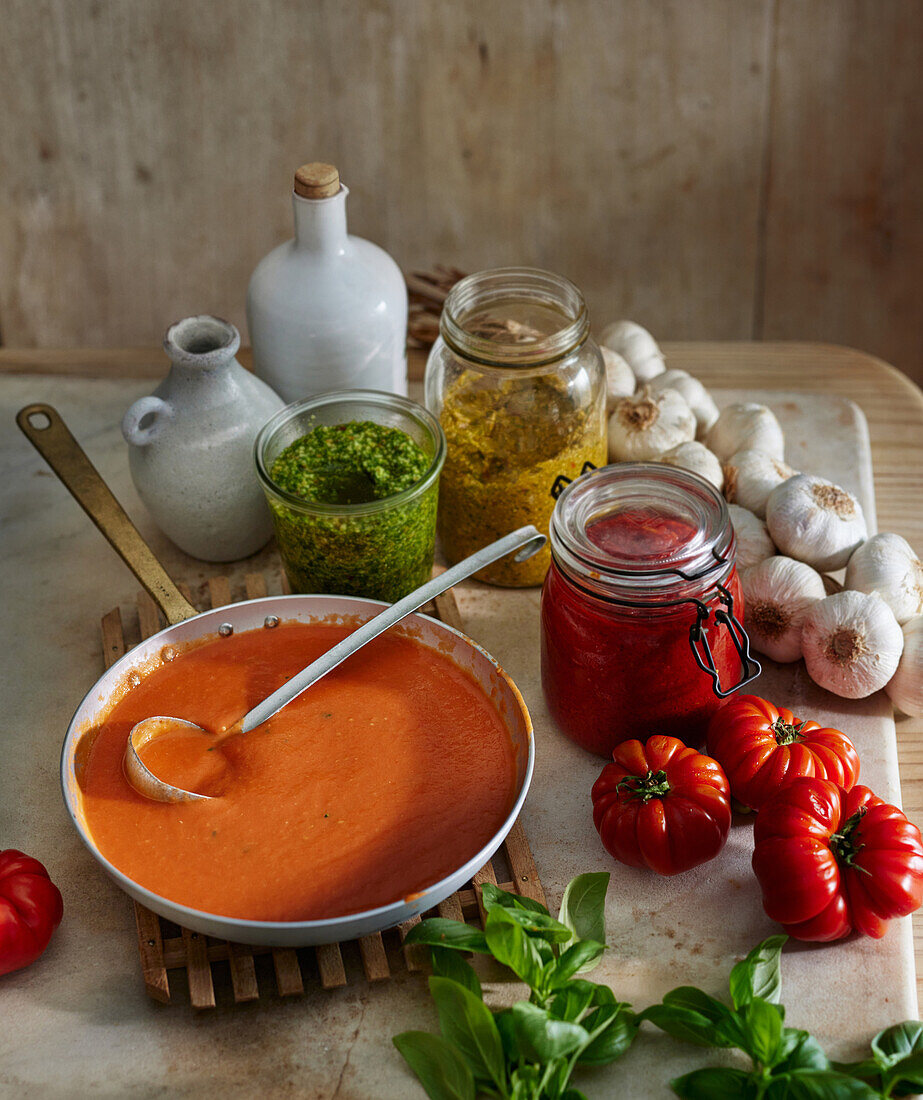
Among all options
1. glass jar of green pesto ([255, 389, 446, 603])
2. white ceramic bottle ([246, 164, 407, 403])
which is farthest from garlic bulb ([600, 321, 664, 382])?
glass jar of green pesto ([255, 389, 446, 603])

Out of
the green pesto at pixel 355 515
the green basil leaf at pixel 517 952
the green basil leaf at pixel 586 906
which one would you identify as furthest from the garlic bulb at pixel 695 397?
the green basil leaf at pixel 517 952

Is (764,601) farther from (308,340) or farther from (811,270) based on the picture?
(811,270)

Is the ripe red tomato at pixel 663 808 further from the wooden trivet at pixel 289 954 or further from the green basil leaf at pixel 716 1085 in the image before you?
the green basil leaf at pixel 716 1085

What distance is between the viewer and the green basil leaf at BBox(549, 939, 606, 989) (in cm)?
112

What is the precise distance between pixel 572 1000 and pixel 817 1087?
23 centimetres

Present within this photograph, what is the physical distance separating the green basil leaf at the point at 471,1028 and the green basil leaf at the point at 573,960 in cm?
8

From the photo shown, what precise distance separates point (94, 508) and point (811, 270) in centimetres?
203

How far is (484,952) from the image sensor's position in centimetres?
119

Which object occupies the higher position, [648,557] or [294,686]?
[648,557]

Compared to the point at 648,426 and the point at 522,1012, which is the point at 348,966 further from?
the point at 648,426

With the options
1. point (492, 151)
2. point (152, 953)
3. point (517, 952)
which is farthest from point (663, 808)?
point (492, 151)

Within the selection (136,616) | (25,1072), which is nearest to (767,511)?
(136,616)

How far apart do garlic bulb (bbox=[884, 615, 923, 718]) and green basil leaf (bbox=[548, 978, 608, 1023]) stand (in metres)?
0.62

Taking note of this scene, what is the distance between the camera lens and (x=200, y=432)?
5.42 feet
